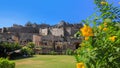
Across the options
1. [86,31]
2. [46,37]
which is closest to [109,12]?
[86,31]

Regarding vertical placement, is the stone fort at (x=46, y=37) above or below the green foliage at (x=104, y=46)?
above

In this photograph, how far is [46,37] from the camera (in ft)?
181

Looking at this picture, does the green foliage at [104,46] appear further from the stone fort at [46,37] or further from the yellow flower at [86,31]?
the stone fort at [46,37]

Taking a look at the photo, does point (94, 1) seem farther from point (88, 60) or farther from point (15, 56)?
point (15, 56)

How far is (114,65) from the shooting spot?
4969mm

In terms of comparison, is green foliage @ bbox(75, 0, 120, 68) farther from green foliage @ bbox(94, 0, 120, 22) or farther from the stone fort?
the stone fort

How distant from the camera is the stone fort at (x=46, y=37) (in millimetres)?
46062

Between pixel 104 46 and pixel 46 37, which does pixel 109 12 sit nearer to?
pixel 104 46

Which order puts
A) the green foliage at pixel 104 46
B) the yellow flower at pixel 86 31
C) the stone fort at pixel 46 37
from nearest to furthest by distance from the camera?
1. the green foliage at pixel 104 46
2. the yellow flower at pixel 86 31
3. the stone fort at pixel 46 37

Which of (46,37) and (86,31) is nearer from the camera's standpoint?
(86,31)

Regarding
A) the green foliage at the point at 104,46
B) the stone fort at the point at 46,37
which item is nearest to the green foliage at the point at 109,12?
the green foliage at the point at 104,46

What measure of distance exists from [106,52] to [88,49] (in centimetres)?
28

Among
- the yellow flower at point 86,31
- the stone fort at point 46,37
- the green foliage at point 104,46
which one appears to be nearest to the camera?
the green foliage at point 104,46

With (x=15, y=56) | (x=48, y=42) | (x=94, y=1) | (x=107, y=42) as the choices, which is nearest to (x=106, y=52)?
(x=107, y=42)
